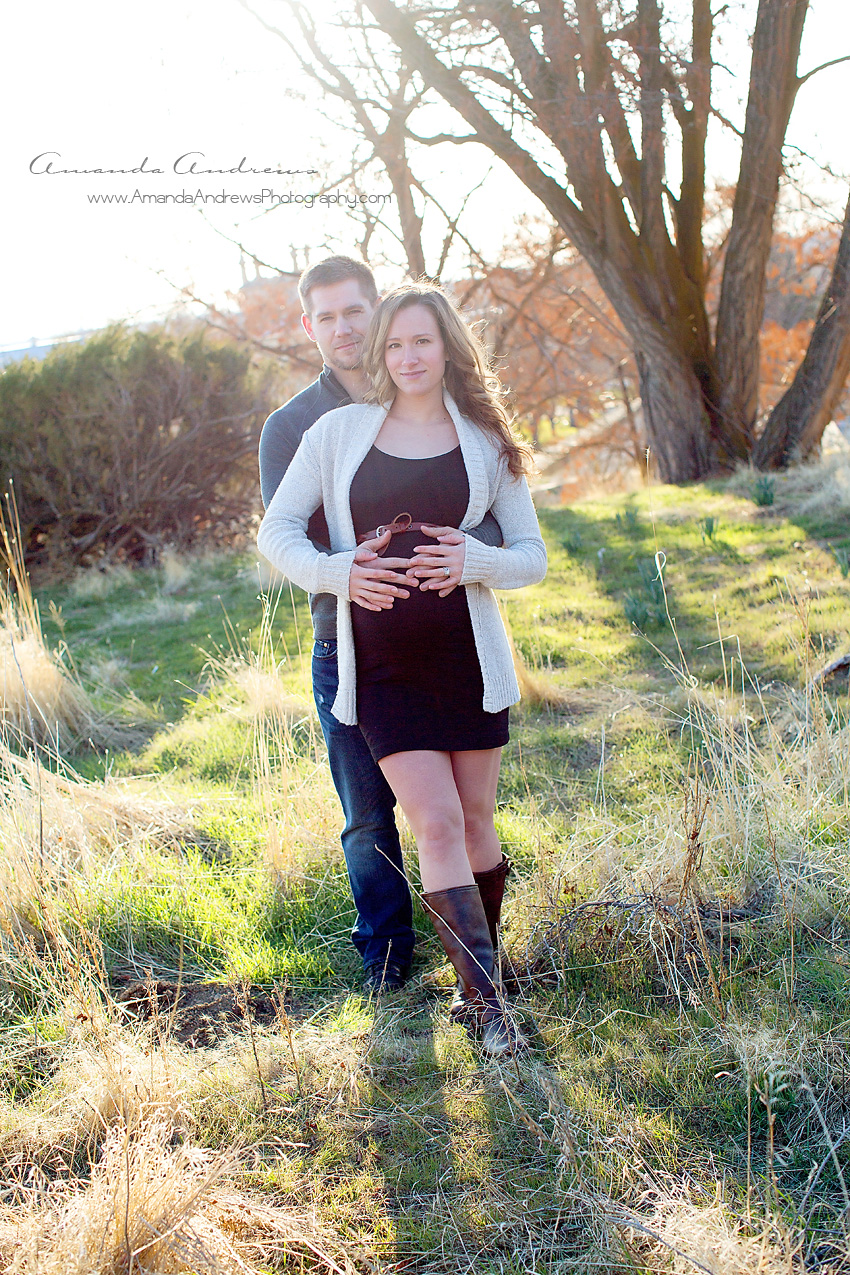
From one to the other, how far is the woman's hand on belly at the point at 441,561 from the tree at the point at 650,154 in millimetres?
8748

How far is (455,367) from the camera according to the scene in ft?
8.72

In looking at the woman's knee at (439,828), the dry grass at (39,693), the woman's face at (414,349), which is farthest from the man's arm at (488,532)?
the dry grass at (39,693)

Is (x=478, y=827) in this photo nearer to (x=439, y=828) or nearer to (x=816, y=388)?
(x=439, y=828)

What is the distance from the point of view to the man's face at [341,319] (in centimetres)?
280

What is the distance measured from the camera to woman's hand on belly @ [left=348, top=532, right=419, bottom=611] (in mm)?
2422

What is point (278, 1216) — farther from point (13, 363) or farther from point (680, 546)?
point (13, 363)

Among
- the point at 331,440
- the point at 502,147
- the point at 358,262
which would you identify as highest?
the point at 502,147

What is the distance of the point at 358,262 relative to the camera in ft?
9.45

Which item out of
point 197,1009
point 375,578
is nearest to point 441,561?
point 375,578

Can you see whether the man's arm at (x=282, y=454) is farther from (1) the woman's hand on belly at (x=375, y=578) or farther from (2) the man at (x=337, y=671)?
(1) the woman's hand on belly at (x=375, y=578)

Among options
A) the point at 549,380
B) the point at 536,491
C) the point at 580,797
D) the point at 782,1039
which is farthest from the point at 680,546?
the point at 549,380

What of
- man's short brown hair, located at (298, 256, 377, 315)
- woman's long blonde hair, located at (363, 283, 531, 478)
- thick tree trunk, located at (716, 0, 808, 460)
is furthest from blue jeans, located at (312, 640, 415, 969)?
thick tree trunk, located at (716, 0, 808, 460)

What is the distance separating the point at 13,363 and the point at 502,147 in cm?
629

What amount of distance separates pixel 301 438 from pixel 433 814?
3.83ft
